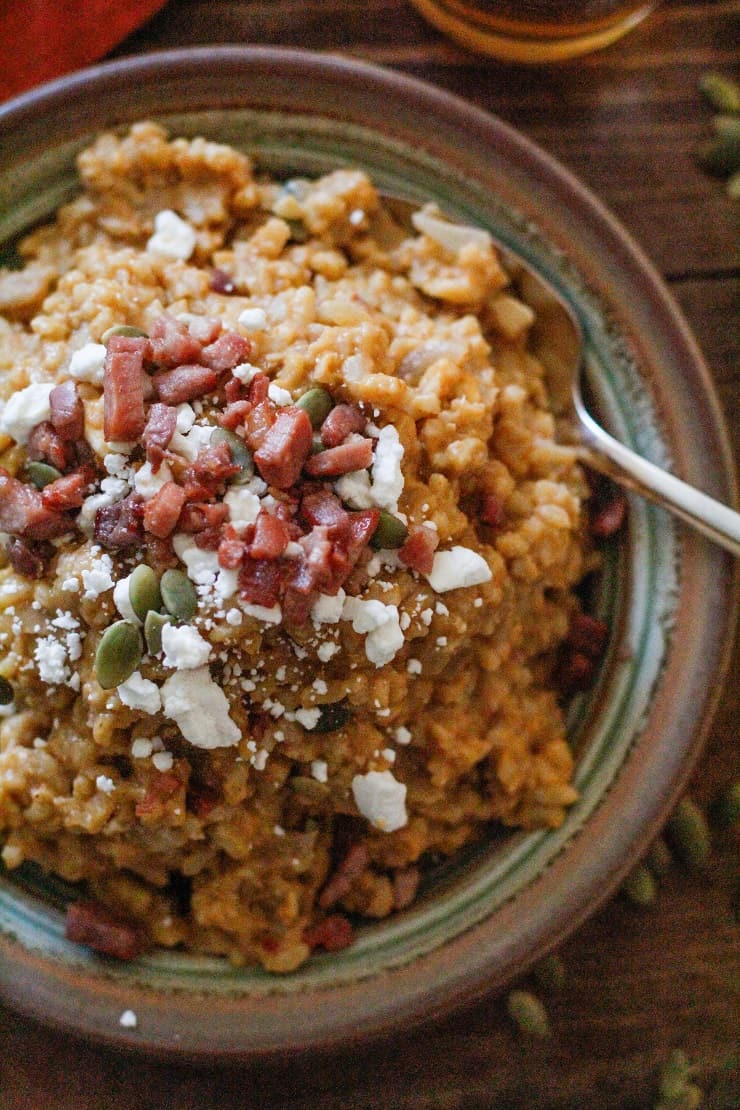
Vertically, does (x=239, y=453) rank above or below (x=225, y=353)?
below

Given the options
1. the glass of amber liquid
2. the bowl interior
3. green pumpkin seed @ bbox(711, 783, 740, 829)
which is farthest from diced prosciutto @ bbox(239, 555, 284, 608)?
the glass of amber liquid

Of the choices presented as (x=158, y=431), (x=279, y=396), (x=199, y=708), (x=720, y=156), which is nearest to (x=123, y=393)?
(x=158, y=431)

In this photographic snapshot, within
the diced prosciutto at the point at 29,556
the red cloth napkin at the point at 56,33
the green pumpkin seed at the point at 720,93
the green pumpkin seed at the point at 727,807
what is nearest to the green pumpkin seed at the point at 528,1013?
the green pumpkin seed at the point at 727,807

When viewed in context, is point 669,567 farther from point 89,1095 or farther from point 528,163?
point 89,1095

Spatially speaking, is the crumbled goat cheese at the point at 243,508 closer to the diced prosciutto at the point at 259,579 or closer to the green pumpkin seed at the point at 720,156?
the diced prosciutto at the point at 259,579

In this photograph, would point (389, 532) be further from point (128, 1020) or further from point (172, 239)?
point (128, 1020)

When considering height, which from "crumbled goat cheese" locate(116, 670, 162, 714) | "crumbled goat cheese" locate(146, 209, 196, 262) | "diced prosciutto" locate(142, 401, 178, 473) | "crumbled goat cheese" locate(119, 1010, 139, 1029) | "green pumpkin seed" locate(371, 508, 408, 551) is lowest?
"crumbled goat cheese" locate(119, 1010, 139, 1029)

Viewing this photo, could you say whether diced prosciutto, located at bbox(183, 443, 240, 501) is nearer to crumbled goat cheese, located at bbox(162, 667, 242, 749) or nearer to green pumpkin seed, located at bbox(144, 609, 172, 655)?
green pumpkin seed, located at bbox(144, 609, 172, 655)
